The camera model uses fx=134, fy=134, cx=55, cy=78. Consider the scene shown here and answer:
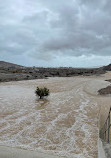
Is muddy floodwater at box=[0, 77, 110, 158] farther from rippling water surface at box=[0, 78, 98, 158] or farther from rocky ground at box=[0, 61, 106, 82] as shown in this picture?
rocky ground at box=[0, 61, 106, 82]

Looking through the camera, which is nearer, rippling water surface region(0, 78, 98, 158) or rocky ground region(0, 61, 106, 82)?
rippling water surface region(0, 78, 98, 158)

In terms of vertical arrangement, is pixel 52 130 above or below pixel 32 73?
below

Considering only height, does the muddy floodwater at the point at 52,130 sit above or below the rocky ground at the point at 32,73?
below

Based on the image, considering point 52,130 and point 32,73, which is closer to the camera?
point 52,130

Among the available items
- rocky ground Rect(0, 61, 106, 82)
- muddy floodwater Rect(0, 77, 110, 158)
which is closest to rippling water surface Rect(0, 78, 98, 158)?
muddy floodwater Rect(0, 77, 110, 158)

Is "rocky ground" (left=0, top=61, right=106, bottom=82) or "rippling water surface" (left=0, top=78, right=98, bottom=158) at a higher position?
"rocky ground" (left=0, top=61, right=106, bottom=82)

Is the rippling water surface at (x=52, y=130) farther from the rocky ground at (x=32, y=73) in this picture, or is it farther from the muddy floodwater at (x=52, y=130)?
the rocky ground at (x=32, y=73)

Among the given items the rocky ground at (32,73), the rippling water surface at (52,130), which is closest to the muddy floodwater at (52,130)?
the rippling water surface at (52,130)

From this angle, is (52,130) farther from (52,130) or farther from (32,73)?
(32,73)

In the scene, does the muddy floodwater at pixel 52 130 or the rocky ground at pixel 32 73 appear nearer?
the muddy floodwater at pixel 52 130

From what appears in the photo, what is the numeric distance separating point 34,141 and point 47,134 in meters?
0.73

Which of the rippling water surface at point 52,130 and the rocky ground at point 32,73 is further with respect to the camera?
the rocky ground at point 32,73

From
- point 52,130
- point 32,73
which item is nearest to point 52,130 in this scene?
point 52,130

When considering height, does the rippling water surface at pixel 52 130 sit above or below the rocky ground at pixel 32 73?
below
